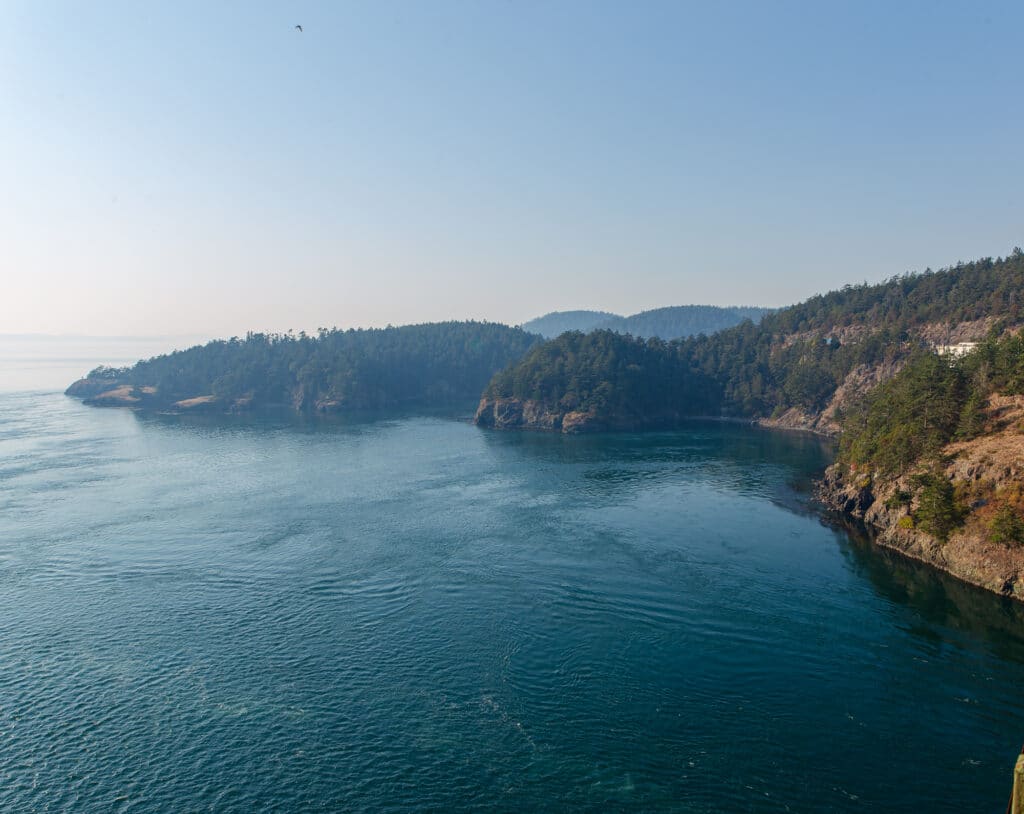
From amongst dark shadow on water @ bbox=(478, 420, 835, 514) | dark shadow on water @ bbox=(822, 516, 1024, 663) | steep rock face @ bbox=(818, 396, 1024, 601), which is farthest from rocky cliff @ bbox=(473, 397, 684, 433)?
dark shadow on water @ bbox=(822, 516, 1024, 663)

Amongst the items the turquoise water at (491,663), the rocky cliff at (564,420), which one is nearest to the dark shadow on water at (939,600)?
the turquoise water at (491,663)

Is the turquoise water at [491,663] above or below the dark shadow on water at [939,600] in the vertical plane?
below

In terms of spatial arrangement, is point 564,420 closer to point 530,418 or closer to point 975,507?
point 530,418

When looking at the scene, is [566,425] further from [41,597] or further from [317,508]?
[41,597]

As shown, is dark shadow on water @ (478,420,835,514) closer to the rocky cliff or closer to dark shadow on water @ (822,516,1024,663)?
the rocky cliff

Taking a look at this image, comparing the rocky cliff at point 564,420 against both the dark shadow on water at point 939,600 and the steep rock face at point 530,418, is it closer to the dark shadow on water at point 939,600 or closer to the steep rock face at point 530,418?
the steep rock face at point 530,418

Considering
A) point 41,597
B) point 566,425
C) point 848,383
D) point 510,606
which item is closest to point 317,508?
point 41,597
